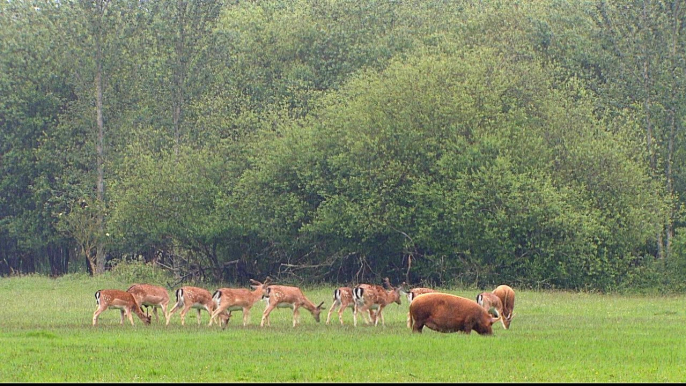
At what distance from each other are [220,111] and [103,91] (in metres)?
9.00

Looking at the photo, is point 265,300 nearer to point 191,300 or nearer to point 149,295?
point 191,300

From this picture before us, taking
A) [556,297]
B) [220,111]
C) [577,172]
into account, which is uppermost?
[220,111]

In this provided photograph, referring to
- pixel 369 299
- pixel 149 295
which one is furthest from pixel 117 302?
pixel 369 299

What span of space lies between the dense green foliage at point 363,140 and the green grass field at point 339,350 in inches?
485

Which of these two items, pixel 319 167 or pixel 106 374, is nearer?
pixel 106 374

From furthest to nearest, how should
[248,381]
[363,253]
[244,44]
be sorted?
[244,44] → [363,253] → [248,381]

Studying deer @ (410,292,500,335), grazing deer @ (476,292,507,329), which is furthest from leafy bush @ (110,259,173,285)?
deer @ (410,292,500,335)

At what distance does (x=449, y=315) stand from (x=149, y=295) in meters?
8.13

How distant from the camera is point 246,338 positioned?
20547 millimetres

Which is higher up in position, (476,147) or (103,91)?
(103,91)

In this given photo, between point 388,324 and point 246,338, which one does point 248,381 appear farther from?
point 388,324

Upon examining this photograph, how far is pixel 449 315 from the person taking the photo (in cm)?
2134

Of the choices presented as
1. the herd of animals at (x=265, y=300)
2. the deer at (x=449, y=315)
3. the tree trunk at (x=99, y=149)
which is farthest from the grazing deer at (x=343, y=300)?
the tree trunk at (x=99, y=149)

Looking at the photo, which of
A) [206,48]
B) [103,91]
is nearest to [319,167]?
[206,48]
